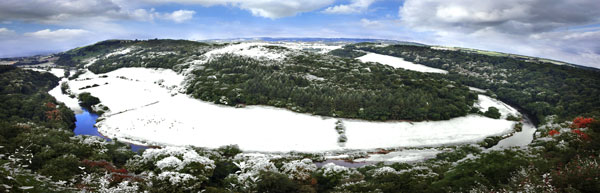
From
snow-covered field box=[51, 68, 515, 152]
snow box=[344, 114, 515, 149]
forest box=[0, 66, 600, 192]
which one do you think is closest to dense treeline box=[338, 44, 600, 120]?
snow box=[344, 114, 515, 149]

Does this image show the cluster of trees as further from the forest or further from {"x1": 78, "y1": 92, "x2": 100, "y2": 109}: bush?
{"x1": 78, "y1": 92, "x2": 100, "y2": 109}: bush

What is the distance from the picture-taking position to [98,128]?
67.9m

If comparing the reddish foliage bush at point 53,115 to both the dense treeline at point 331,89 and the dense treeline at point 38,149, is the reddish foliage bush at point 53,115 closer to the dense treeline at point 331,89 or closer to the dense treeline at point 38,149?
the dense treeline at point 38,149

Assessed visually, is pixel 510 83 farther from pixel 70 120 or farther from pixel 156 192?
pixel 70 120

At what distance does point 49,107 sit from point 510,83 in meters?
171

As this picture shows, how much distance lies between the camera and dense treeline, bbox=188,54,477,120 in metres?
76.9

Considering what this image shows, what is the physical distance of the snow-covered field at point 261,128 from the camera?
196 feet

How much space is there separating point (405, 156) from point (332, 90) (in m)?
39.7

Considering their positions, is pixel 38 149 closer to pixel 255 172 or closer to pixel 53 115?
pixel 255 172

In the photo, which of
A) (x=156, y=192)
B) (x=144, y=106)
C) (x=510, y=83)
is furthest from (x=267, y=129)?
(x=510, y=83)

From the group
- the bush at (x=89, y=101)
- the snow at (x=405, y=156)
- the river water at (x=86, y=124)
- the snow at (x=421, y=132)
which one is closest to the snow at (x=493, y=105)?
the snow at (x=421, y=132)

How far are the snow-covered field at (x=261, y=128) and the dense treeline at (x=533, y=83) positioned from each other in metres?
24.5

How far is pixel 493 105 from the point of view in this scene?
93.2 metres

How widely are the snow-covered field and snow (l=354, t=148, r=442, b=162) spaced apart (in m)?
3.90
